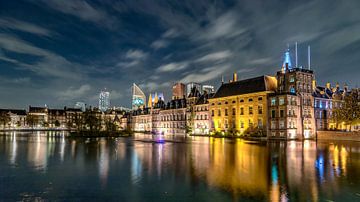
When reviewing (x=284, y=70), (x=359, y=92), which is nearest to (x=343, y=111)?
(x=359, y=92)

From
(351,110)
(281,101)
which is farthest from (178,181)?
(351,110)

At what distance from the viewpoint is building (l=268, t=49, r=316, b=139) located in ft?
259

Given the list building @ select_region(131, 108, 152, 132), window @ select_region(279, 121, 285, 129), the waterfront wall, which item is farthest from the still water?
building @ select_region(131, 108, 152, 132)

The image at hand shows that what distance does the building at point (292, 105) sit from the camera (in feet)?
259

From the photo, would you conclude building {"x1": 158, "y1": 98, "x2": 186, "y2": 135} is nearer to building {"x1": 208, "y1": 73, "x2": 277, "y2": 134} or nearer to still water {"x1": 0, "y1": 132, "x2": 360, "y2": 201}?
building {"x1": 208, "y1": 73, "x2": 277, "y2": 134}

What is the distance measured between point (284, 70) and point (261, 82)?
308 inches

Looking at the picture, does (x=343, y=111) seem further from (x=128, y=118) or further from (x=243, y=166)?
(x=128, y=118)

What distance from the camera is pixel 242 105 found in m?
92.7

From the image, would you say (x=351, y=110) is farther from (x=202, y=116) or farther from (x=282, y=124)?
(x=202, y=116)

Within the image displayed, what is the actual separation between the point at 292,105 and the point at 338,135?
45.9 ft

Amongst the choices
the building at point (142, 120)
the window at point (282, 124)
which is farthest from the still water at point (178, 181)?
the building at point (142, 120)

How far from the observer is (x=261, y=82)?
291 feet

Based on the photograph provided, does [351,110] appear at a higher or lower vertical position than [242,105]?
lower

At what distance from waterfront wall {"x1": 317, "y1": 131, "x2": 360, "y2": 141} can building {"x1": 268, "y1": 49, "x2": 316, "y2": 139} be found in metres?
4.84
